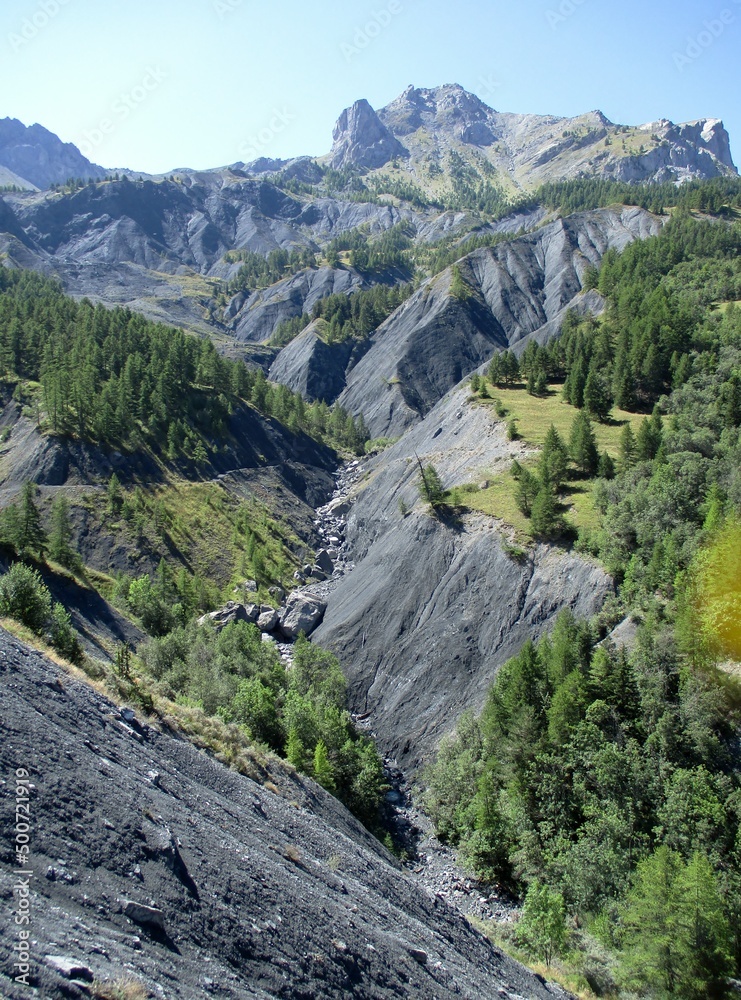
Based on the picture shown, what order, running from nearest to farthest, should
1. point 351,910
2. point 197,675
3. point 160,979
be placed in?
point 160,979 < point 351,910 < point 197,675

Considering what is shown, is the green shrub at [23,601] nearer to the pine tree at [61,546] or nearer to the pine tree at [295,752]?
the pine tree at [295,752]

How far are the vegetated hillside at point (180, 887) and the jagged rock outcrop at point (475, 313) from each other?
10513 centimetres

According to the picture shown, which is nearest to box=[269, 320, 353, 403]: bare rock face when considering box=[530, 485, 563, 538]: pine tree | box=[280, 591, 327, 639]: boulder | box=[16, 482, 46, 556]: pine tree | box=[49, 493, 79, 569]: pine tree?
box=[280, 591, 327, 639]: boulder

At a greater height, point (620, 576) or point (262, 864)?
point (620, 576)

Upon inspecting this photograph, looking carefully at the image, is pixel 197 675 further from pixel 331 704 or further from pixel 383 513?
pixel 383 513

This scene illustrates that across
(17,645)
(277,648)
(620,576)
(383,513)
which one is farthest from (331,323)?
(17,645)

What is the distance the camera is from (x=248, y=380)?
111 metres

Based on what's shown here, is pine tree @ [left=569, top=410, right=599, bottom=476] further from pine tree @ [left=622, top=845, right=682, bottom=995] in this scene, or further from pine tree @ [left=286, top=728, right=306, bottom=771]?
pine tree @ [left=622, top=845, right=682, bottom=995]

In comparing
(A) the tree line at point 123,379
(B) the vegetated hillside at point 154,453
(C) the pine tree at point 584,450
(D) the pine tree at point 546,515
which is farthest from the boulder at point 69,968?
(A) the tree line at point 123,379

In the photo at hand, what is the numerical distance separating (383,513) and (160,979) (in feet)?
227

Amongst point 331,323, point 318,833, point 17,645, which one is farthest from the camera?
point 331,323

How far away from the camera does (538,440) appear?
6588 centimetres

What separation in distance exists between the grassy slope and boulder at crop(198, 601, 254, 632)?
84.9ft

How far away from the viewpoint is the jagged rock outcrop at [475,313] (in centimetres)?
13300
